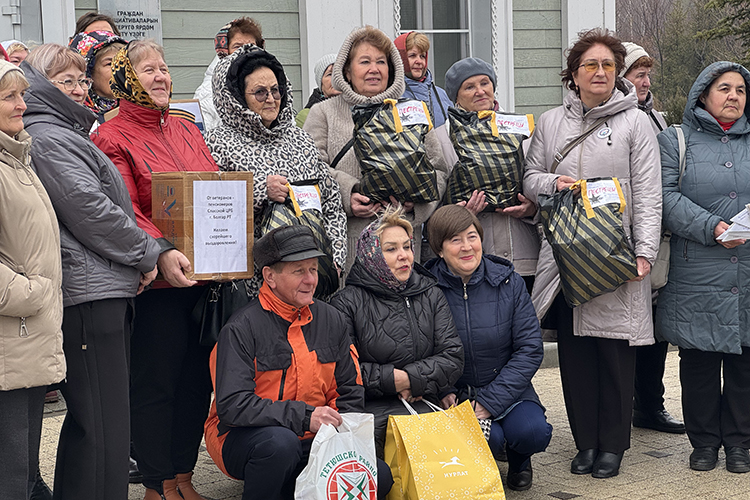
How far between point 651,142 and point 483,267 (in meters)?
1.09

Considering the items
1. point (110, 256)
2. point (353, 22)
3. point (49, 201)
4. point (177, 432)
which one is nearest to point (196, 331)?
point (177, 432)

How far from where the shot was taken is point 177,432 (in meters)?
4.21

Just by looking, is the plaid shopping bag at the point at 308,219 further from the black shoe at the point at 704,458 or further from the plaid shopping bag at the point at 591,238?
the black shoe at the point at 704,458

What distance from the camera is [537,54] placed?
28.1 ft

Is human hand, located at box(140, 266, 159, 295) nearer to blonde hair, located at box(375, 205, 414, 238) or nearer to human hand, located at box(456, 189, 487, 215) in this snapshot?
blonde hair, located at box(375, 205, 414, 238)

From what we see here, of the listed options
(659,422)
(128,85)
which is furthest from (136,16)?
(659,422)

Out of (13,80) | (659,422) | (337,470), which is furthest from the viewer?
(659,422)

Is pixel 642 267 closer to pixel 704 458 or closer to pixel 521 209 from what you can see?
pixel 521 209

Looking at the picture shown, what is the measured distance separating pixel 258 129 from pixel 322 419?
4.55 feet

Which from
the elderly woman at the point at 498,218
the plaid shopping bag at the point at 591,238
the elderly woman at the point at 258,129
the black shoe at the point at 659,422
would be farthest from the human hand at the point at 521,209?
the black shoe at the point at 659,422

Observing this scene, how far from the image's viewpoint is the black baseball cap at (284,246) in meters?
3.90

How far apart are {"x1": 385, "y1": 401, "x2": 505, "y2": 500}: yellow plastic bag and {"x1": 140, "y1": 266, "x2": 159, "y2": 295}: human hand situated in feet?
3.94

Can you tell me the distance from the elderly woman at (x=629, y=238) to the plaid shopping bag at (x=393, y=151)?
66 cm

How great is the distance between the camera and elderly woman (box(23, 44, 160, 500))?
133 inches
